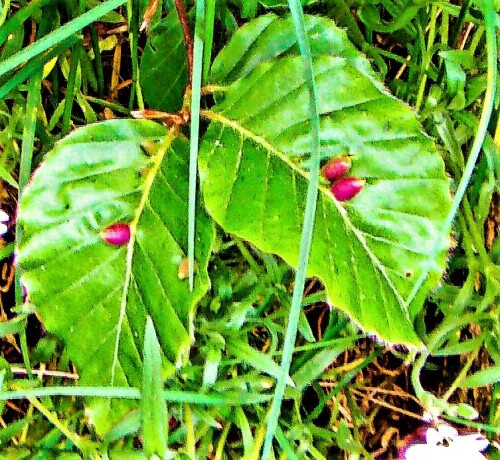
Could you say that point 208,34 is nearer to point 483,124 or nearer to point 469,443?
point 483,124

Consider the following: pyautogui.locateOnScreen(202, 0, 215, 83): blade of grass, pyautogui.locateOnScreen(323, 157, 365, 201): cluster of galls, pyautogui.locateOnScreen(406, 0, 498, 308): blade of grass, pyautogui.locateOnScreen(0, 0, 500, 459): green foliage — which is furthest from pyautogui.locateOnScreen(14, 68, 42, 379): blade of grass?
pyautogui.locateOnScreen(406, 0, 498, 308): blade of grass

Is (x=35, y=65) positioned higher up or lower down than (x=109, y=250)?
higher up

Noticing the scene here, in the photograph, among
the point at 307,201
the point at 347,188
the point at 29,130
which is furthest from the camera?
the point at 29,130

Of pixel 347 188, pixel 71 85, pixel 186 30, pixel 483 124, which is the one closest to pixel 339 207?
pixel 347 188

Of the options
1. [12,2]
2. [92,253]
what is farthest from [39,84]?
[92,253]

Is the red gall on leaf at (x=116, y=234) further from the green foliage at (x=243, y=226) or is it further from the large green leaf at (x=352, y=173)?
the large green leaf at (x=352, y=173)

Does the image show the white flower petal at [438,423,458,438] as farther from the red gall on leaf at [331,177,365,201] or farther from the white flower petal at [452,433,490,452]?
the red gall on leaf at [331,177,365,201]

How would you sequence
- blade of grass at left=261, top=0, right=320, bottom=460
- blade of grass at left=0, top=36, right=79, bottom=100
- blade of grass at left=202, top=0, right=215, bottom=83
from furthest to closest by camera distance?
blade of grass at left=0, top=36, right=79, bottom=100 < blade of grass at left=202, top=0, right=215, bottom=83 < blade of grass at left=261, top=0, right=320, bottom=460
